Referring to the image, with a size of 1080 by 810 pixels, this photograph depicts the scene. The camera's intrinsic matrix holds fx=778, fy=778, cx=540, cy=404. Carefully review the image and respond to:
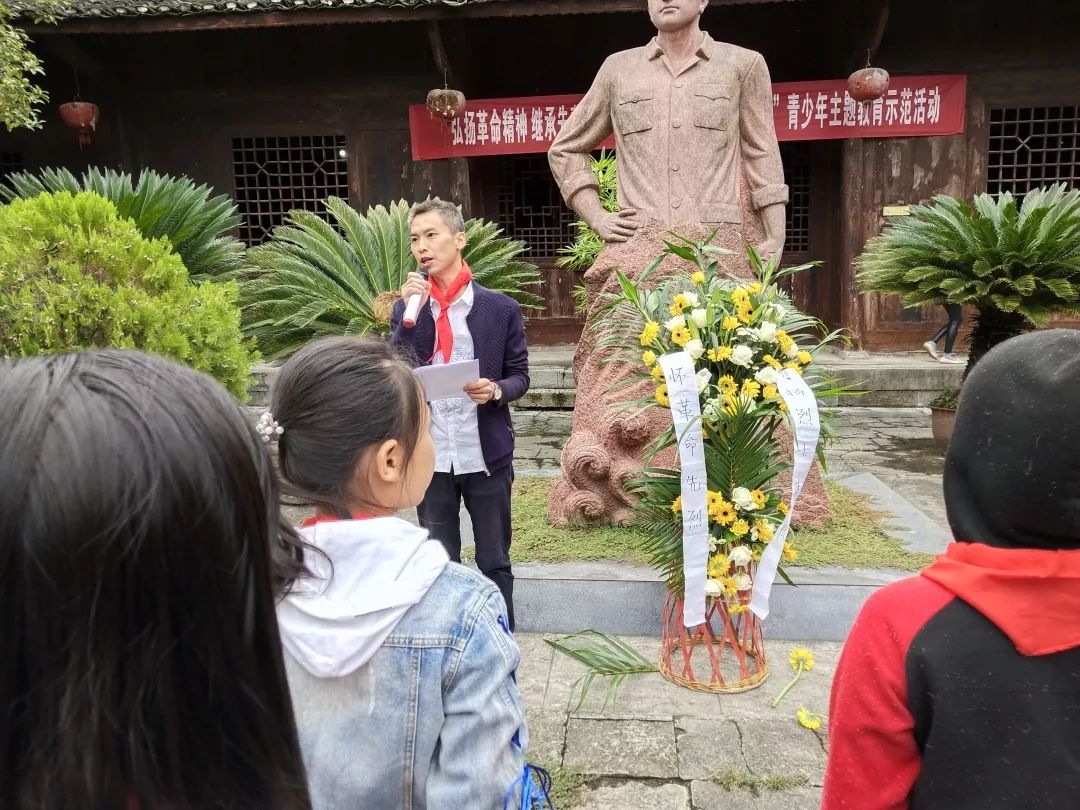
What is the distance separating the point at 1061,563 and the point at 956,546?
12 cm

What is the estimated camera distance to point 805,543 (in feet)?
12.2

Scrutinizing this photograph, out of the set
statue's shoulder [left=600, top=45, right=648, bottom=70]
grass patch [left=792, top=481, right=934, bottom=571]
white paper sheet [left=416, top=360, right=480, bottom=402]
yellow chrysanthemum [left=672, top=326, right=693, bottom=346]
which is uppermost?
statue's shoulder [left=600, top=45, right=648, bottom=70]

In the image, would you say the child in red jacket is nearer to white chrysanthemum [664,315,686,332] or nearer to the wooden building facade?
white chrysanthemum [664,315,686,332]

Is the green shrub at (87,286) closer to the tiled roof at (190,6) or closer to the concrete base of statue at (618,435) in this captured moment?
the concrete base of statue at (618,435)

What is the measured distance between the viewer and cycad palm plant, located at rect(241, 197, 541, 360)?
242 inches

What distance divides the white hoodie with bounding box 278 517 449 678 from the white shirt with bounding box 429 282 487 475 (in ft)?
5.27

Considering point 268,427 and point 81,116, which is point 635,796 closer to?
point 268,427

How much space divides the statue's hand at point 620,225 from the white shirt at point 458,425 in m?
1.73

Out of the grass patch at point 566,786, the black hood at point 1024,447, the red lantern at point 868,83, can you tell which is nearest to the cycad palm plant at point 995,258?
the red lantern at point 868,83

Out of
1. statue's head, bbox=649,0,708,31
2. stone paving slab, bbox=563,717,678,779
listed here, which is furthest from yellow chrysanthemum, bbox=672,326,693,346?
statue's head, bbox=649,0,708,31

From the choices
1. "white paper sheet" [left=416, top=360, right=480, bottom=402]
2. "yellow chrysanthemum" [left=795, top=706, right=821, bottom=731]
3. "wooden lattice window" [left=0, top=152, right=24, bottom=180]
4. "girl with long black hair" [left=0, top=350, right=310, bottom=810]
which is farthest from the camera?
"wooden lattice window" [left=0, top=152, right=24, bottom=180]

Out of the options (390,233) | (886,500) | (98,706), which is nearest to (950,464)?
(98,706)

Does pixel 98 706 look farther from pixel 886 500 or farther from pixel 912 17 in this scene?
pixel 912 17

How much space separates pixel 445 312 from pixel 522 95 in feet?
24.5
